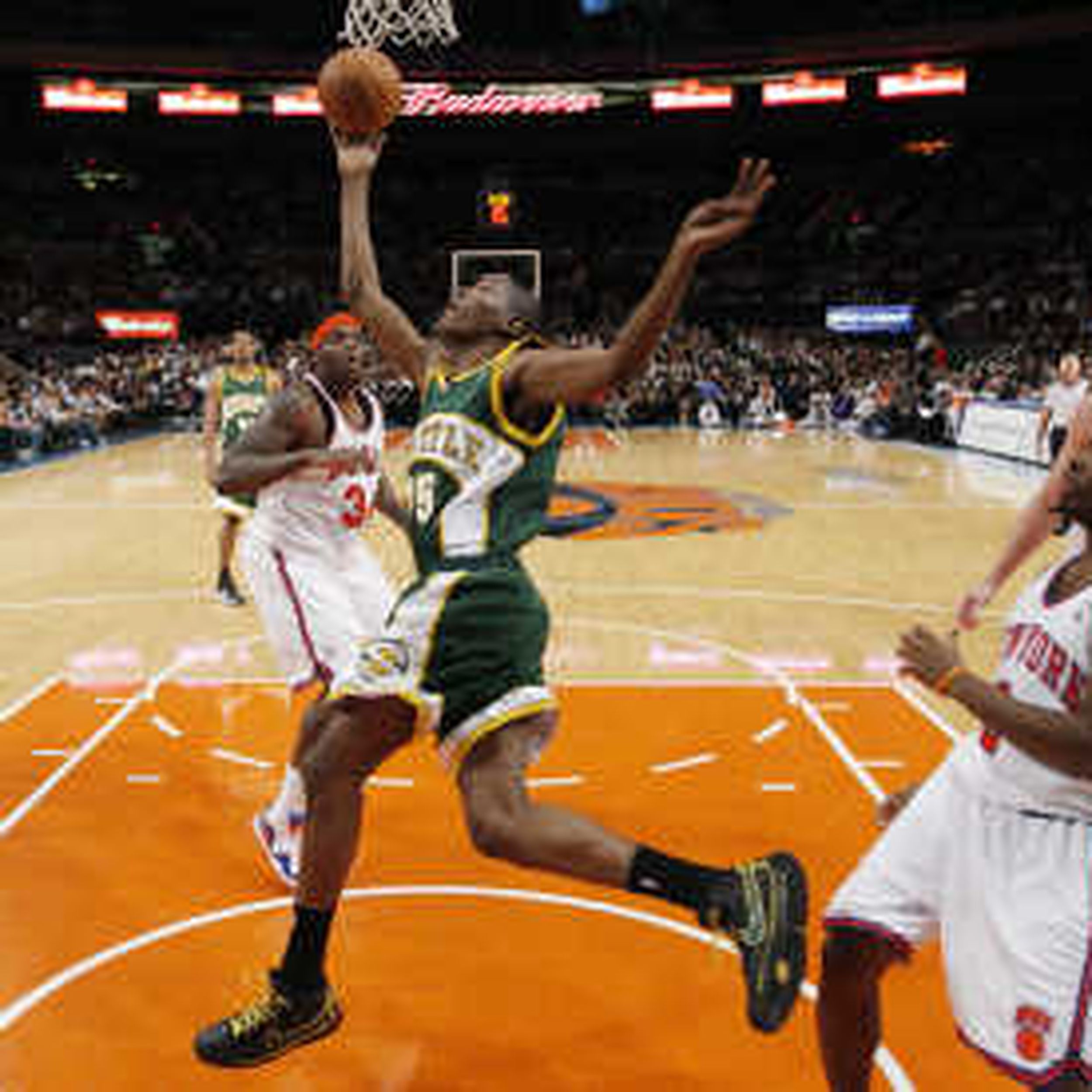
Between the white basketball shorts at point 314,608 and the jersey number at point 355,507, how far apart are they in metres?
0.12

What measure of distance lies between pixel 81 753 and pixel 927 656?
3.92 metres

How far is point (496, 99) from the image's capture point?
25.7 meters

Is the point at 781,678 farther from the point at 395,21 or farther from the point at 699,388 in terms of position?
the point at 699,388

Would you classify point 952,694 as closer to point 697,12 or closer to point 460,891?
point 460,891

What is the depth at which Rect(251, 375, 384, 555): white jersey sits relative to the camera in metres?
3.92

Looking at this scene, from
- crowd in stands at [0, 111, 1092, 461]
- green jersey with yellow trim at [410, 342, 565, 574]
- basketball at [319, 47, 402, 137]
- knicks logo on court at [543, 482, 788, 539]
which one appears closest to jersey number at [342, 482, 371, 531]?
basketball at [319, 47, 402, 137]

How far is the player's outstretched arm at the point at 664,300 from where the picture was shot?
7.55ft

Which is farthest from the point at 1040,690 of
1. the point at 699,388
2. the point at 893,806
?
the point at 699,388

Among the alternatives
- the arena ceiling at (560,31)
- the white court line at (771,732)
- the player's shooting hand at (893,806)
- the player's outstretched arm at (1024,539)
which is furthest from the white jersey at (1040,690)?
the arena ceiling at (560,31)

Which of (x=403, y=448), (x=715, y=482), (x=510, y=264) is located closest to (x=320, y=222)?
(x=510, y=264)

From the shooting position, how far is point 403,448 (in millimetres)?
A: 18844

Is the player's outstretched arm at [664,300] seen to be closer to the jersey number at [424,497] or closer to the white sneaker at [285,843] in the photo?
the jersey number at [424,497]

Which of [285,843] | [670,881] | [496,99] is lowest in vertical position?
[285,843]

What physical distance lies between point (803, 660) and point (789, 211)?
3097 centimetres
